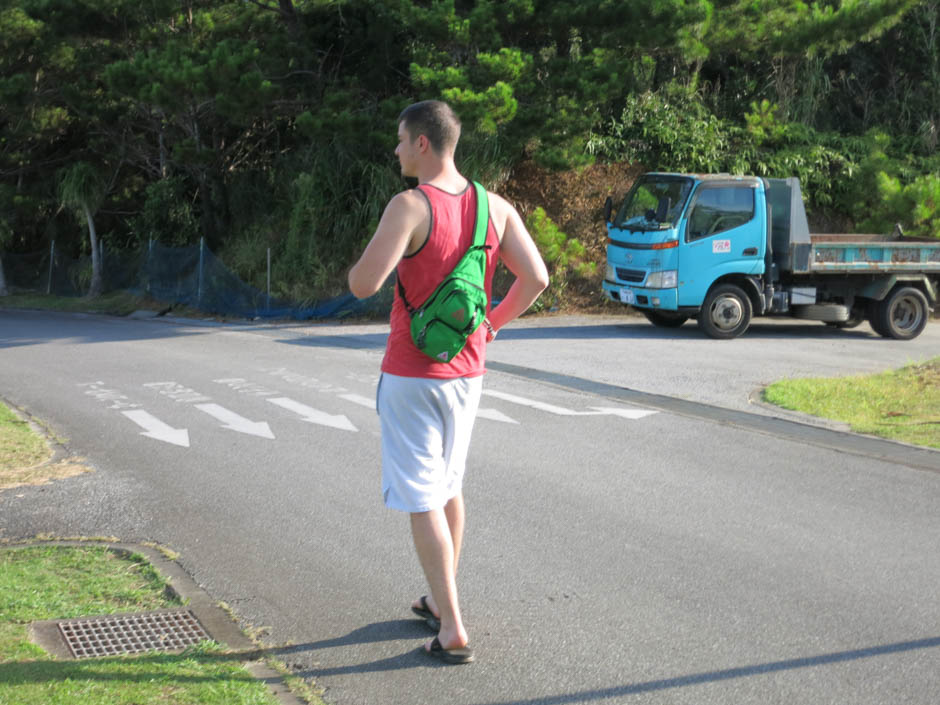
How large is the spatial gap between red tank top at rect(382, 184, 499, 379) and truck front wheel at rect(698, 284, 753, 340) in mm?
13208

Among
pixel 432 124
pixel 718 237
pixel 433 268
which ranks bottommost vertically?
pixel 433 268

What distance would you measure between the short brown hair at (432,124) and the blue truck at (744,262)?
12.9 meters

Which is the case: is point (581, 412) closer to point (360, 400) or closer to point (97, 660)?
point (360, 400)

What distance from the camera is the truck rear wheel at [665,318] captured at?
18328mm

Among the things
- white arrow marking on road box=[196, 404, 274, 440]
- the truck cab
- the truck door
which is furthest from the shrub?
white arrow marking on road box=[196, 404, 274, 440]

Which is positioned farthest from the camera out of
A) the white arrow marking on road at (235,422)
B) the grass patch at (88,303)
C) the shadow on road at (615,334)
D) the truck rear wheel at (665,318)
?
the grass patch at (88,303)

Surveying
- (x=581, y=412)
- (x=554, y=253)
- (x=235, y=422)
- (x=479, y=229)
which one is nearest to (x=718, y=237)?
(x=554, y=253)

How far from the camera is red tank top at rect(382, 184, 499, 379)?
13.6 feet

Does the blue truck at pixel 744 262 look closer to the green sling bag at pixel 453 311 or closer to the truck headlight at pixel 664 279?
the truck headlight at pixel 664 279

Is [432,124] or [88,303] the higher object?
[432,124]

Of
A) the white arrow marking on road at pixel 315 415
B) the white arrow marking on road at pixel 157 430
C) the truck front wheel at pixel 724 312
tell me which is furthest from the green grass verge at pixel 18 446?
the truck front wheel at pixel 724 312

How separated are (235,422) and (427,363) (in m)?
5.95

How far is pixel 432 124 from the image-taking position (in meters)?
4.17

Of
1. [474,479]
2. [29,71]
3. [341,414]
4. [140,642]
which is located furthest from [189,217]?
[140,642]
